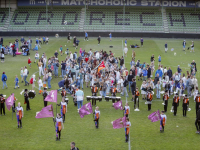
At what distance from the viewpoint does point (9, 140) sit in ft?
54.6

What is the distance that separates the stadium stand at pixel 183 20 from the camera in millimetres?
58531

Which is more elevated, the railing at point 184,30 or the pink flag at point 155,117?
the railing at point 184,30

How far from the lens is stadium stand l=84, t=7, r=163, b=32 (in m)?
59.5

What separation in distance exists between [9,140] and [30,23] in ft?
158

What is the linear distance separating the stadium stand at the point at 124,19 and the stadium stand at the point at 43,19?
3.13m

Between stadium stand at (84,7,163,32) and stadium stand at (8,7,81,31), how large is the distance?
10.3ft

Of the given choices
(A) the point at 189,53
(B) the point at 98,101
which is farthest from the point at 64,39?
(B) the point at 98,101

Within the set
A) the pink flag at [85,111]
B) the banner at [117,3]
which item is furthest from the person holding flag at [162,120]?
the banner at [117,3]

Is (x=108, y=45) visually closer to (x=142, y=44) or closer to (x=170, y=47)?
(x=142, y=44)

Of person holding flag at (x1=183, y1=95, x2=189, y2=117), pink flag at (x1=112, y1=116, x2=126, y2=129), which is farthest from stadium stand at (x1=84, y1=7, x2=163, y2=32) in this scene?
pink flag at (x1=112, y1=116, x2=126, y2=129)

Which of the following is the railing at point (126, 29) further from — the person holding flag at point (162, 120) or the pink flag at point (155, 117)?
the person holding flag at point (162, 120)

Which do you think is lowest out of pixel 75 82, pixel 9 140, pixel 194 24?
pixel 9 140

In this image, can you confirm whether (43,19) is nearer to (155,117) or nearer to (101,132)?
(101,132)

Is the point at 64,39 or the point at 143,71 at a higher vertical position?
the point at 64,39
